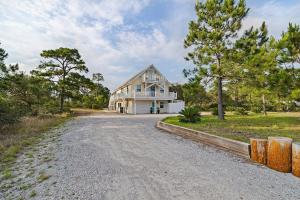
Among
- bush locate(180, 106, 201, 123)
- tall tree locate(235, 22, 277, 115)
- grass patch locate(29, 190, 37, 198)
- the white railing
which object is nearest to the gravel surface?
grass patch locate(29, 190, 37, 198)

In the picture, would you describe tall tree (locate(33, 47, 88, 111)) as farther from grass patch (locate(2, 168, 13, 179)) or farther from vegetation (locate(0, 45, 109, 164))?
grass patch (locate(2, 168, 13, 179))

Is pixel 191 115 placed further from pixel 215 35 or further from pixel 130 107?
pixel 130 107

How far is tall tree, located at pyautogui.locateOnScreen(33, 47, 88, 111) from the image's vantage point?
886 inches

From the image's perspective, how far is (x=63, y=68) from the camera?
2369 cm

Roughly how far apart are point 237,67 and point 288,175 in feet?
31.8

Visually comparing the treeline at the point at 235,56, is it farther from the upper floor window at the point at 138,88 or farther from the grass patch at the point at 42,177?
the upper floor window at the point at 138,88

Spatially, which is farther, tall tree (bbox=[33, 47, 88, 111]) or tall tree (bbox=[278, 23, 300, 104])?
tall tree (bbox=[33, 47, 88, 111])

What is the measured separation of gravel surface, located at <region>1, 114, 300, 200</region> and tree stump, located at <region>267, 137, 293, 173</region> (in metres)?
0.25

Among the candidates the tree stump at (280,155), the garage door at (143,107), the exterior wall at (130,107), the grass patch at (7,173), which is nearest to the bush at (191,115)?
the tree stump at (280,155)

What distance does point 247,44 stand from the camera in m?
11.7

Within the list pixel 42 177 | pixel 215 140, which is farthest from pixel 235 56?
pixel 42 177

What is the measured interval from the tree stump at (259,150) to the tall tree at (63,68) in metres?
23.0

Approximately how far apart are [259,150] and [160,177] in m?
2.96

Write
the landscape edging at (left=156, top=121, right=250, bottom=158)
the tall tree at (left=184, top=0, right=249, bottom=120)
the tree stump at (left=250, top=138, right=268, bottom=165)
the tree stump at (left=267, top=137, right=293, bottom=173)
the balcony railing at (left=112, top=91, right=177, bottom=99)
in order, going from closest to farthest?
the tree stump at (left=267, top=137, right=293, bottom=173), the tree stump at (left=250, top=138, right=268, bottom=165), the landscape edging at (left=156, top=121, right=250, bottom=158), the tall tree at (left=184, top=0, right=249, bottom=120), the balcony railing at (left=112, top=91, right=177, bottom=99)
